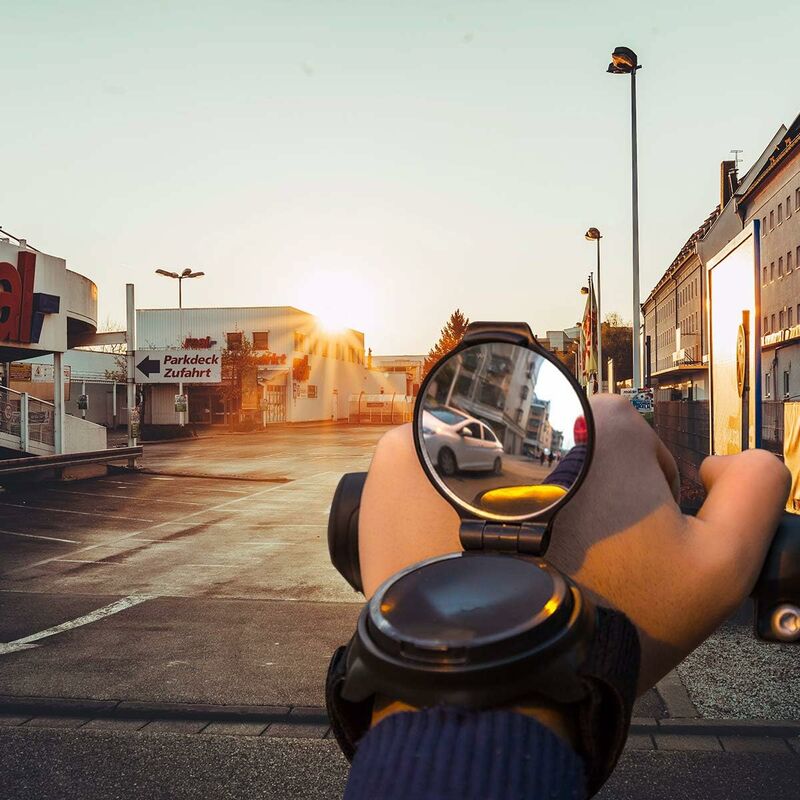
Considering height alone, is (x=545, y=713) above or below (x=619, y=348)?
below

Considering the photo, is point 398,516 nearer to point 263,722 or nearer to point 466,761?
point 466,761

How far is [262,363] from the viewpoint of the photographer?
7050 centimetres

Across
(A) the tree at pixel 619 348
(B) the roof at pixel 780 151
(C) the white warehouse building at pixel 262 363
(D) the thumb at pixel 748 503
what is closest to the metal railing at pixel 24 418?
(D) the thumb at pixel 748 503

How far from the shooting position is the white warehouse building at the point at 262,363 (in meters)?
64.8

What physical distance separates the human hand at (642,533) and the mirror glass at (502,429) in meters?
0.06

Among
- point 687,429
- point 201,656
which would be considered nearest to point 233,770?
point 201,656

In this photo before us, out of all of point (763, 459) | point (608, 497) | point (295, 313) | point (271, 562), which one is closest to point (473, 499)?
point (608, 497)

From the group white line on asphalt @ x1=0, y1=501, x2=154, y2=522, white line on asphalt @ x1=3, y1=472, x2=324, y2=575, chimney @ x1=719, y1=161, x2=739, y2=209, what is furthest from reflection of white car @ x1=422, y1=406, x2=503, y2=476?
chimney @ x1=719, y1=161, x2=739, y2=209

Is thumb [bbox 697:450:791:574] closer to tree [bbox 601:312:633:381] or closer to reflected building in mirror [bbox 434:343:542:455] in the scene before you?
reflected building in mirror [bbox 434:343:542:455]

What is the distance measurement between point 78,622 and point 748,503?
25.1ft

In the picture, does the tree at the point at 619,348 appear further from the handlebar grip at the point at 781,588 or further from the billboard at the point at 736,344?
the handlebar grip at the point at 781,588

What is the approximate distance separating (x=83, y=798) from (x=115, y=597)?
493cm

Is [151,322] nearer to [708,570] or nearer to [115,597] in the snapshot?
[115,597]

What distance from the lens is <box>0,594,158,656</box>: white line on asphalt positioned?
6.99 m
